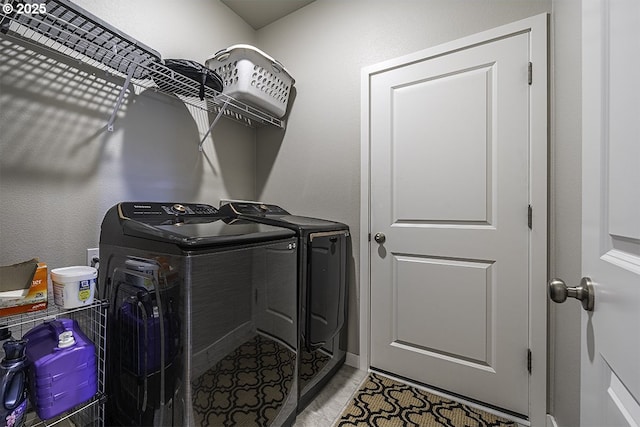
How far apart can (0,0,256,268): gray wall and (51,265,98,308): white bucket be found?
33cm

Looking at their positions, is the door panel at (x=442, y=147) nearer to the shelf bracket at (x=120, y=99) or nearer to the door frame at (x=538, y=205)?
the door frame at (x=538, y=205)

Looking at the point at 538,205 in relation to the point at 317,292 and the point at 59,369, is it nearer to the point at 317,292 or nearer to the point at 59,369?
the point at 317,292

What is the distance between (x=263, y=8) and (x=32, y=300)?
232cm

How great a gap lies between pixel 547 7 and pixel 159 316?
224 centimetres

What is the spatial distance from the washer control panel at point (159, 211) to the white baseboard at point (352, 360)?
4.36 feet

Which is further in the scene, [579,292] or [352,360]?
[352,360]

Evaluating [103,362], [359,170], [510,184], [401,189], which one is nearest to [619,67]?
[510,184]

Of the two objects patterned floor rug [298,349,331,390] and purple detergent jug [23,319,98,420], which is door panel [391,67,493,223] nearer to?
patterned floor rug [298,349,331,390]

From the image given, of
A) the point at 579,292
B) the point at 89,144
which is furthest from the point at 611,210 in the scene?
the point at 89,144

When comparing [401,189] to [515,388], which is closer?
[515,388]

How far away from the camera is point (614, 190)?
1.59ft

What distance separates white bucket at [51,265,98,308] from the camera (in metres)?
0.99

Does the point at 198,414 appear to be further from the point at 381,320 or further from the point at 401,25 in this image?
the point at 401,25

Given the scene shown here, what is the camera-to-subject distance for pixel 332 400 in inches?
61.7
